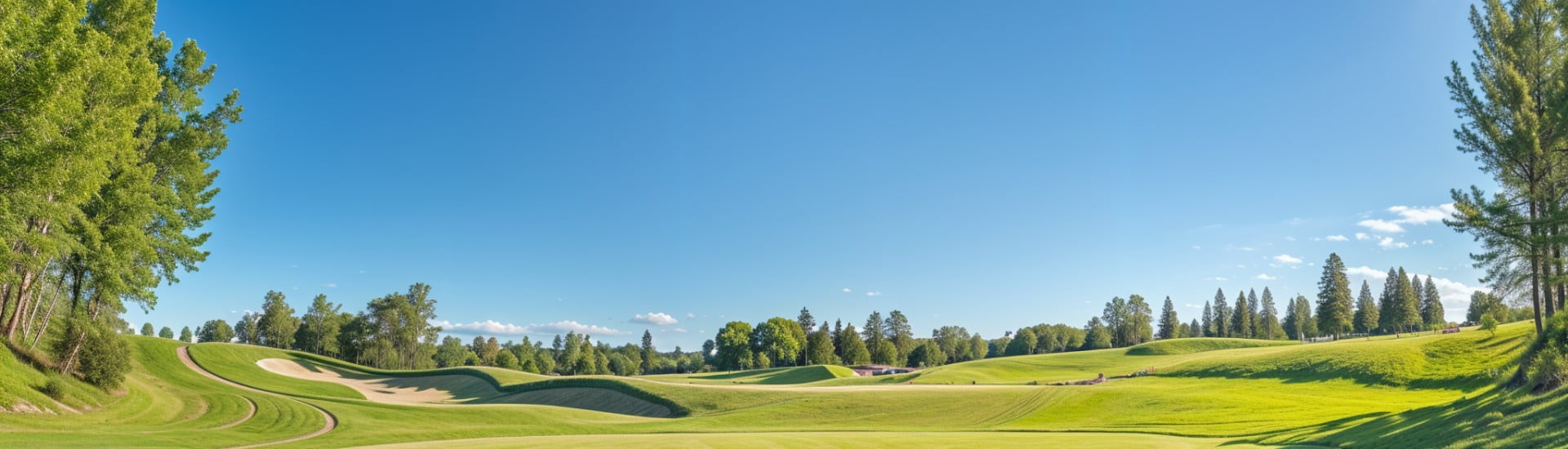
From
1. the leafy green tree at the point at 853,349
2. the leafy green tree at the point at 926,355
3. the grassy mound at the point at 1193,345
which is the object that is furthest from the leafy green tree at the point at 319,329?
the grassy mound at the point at 1193,345

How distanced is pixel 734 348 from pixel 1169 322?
81.7 metres

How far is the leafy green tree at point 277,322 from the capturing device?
113875 millimetres

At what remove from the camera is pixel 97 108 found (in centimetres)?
2216

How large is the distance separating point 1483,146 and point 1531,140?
290 cm

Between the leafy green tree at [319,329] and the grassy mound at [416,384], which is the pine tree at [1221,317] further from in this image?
the leafy green tree at [319,329]

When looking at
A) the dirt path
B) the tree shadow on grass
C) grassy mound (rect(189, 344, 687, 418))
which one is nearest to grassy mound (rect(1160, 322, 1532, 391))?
the tree shadow on grass

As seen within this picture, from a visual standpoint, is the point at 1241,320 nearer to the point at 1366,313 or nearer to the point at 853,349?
the point at 1366,313

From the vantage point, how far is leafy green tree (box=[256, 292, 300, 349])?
4483 inches

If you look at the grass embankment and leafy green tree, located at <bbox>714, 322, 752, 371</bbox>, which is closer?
the grass embankment

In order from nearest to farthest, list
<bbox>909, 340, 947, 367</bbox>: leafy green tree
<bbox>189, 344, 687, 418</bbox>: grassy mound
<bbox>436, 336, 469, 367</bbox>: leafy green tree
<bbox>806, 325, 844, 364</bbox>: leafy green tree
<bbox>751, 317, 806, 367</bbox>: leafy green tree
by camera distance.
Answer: <bbox>189, 344, 687, 418</bbox>: grassy mound < <bbox>806, 325, 844, 364</bbox>: leafy green tree < <bbox>751, 317, 806, 367</bbox>: leafy green tree < <bbox>909, 340, 947, 367</bbox>: leafy green tree < <bbox>436, 336, 469, 367</bbox>: leafy green tree

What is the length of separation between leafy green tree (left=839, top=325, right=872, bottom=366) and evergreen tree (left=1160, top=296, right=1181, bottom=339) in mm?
59383

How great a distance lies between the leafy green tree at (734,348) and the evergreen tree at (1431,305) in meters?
90.5

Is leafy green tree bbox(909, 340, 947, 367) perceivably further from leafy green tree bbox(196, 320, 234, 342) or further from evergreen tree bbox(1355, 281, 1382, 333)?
leafy green tree bbox(196, 320, 234, 342)

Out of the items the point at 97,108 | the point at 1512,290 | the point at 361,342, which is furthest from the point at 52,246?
the point at 361,342
